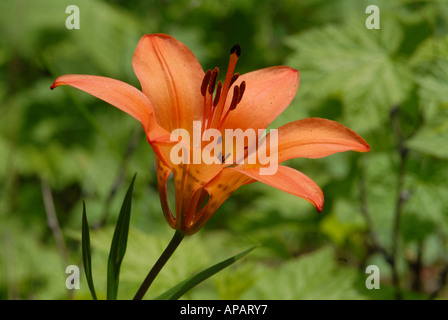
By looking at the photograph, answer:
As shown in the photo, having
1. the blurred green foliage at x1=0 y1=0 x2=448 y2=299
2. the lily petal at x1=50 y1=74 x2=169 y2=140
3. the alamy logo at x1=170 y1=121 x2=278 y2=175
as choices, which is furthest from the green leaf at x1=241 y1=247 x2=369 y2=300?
the lily petal at x1=50 y1=74 x2=169 y2=140

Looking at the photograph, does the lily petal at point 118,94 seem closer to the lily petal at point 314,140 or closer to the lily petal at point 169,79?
the lily petal at point 169,79

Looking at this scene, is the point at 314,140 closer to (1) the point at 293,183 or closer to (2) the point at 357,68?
(1) the point at 293,183

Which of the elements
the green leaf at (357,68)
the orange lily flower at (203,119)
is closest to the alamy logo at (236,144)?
the orange lily flower at (203,119)

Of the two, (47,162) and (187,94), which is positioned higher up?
(47,162)

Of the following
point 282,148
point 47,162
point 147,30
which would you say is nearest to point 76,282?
point 282,148

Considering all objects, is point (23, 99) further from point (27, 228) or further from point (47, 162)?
point (27, 228)
